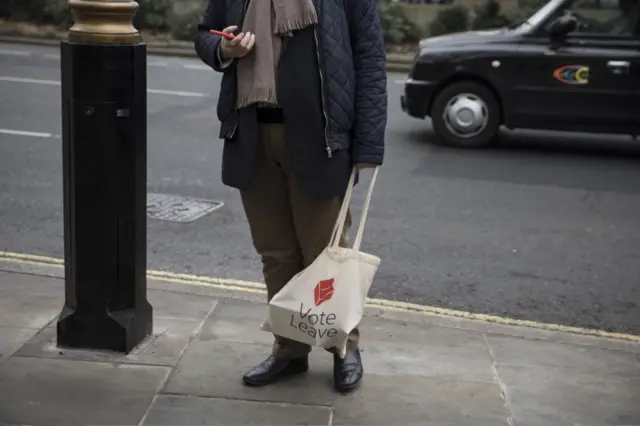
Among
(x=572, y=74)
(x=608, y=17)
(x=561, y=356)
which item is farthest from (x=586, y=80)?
(x=561, y=356)

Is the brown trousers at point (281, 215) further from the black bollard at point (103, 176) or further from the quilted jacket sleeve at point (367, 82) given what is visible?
the black bollard at point (103, 176)

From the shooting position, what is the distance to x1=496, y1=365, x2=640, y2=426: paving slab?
3.92 m

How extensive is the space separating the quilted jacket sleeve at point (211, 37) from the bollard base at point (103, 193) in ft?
1.25

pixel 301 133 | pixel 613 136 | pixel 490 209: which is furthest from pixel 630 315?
pixel 613 136

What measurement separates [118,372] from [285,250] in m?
0.88

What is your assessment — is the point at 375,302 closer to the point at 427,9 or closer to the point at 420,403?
the point at 420,403

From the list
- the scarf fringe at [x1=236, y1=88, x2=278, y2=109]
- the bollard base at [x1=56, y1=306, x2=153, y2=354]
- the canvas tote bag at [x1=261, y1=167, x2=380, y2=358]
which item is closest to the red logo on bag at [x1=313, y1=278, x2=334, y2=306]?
the canvas tote bag at [x1=261, y1=167, x2=380, y2=358]

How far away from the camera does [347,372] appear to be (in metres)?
4.01

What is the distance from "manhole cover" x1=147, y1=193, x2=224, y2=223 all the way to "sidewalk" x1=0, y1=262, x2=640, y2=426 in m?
2.04

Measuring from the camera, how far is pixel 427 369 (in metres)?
4.34

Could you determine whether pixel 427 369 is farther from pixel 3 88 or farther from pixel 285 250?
pixel 3 88

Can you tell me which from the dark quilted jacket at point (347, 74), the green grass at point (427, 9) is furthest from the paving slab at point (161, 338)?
the green grass at point (427, 9)

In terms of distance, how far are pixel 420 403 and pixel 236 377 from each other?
77 centimetres

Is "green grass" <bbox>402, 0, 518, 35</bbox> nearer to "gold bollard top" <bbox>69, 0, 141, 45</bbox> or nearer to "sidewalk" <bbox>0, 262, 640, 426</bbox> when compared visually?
"sidewalk" <bbox>0, 262, 640, 426</bbox>
